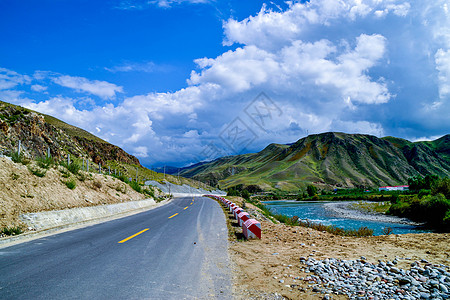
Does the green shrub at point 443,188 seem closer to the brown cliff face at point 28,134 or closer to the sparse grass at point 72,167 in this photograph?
the sparse grass at point 72,167

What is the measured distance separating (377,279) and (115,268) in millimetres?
5927

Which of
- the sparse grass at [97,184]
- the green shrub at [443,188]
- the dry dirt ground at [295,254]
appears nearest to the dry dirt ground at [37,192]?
the sparse grass at [97,184]

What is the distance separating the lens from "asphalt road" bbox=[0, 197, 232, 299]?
495cm

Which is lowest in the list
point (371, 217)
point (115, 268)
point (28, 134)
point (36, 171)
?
point (371, 217)

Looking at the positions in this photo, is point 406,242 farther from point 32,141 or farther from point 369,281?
point 32,141

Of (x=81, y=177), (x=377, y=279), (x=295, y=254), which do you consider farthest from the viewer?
(x=81, y=177)

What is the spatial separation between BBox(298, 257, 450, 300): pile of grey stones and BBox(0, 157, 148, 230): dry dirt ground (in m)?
11.1

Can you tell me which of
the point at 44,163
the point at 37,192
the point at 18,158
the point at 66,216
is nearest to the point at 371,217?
the point at 66,216

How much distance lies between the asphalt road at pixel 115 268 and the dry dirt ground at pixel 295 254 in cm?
53

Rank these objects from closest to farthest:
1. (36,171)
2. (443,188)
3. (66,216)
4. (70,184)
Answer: (66,216) → (36,171) → (70,184) → (443,188)

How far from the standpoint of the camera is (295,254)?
8.27 meters

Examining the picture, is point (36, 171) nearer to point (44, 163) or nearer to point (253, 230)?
point (44, 163)

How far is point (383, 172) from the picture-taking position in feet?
560

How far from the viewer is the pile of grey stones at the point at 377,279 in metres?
5.04
